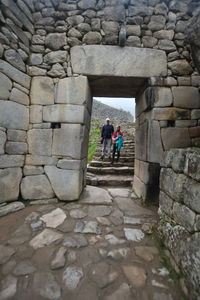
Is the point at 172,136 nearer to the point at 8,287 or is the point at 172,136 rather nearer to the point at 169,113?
the point at 169,113

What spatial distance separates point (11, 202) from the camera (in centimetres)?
248

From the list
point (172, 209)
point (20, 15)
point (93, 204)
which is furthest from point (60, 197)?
point (20, 15)

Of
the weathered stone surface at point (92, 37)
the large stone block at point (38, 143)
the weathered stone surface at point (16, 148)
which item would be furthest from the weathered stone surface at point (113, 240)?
the weathered stone surface at point (92, 37)

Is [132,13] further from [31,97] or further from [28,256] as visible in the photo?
[28,256]

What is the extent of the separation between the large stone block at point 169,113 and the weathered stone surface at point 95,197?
Result: 185 centimetres

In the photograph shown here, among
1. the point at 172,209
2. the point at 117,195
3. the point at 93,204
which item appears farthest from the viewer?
the point at 117,195

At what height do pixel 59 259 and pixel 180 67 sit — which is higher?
pixel 180 67

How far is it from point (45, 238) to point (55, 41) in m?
3.33

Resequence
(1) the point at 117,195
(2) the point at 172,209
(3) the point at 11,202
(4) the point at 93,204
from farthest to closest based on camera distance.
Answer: (1) the point at 117,195 → (4) the point at 93,204 → (3) the point at 11,202 → (2) the point at 172,209

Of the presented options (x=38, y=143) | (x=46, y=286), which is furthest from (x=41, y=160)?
(x=46, y=286)

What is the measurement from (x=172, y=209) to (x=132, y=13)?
3.51 m

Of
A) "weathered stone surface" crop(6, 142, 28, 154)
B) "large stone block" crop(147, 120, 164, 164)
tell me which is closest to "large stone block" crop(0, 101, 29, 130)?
"weathered stone surface" crop(6, 142, 28, 154)

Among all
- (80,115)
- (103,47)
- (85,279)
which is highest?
(103,47)

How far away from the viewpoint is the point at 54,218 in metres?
2.19
